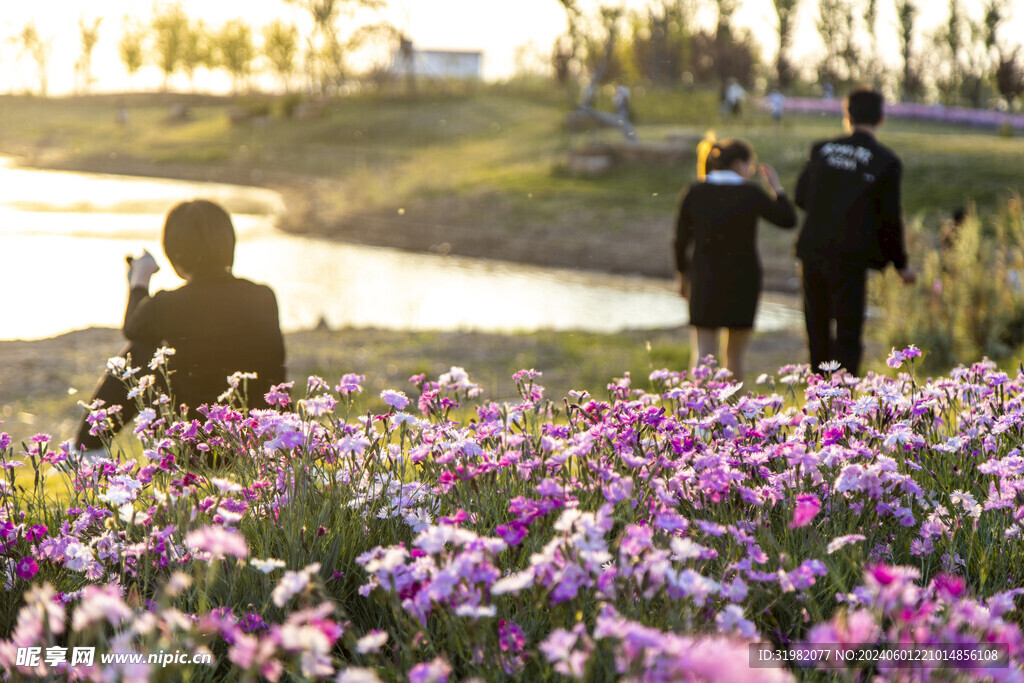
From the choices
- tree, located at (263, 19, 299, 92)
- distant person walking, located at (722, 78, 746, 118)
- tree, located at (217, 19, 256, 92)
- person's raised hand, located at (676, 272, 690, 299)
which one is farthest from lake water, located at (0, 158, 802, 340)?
tree, located at (217, 19, 256, 92)

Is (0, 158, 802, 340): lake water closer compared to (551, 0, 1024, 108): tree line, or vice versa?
(0, 158, 802, 340): lake water

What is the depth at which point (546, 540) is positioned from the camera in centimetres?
253

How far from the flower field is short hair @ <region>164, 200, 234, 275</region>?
40.0 inches

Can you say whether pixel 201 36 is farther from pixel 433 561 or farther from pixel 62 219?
pixel 433 561

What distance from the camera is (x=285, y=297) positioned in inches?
569

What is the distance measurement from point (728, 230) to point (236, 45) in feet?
234

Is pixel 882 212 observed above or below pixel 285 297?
above

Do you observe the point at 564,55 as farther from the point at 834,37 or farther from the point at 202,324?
the point at 202,324

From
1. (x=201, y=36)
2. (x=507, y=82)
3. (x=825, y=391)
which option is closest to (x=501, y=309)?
(x=825, y=391)

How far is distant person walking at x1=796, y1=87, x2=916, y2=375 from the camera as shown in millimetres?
5996

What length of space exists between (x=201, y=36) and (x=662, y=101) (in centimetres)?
4550

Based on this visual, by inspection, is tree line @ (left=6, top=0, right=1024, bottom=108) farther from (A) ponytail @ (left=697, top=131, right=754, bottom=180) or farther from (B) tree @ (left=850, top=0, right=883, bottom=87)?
(A) ponytail @ (left=697, top=131, right=754, bottom=180)

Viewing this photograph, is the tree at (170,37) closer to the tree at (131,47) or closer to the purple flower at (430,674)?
the tree at (131,47)

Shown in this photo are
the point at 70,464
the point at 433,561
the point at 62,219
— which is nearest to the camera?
the point at 433,561
